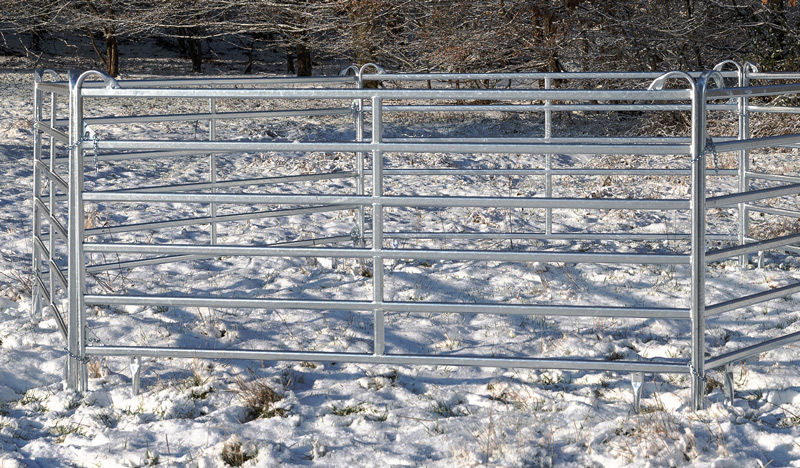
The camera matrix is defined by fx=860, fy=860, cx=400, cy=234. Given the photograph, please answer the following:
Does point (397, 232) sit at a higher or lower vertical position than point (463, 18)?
lower

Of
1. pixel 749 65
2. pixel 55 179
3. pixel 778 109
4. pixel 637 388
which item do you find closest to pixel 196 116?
pixel 55 179

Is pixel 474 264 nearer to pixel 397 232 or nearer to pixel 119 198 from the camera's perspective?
pixel 397 232

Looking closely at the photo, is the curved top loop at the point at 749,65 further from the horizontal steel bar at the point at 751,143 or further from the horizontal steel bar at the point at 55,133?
the horizontal steel bar at the point at 55,133

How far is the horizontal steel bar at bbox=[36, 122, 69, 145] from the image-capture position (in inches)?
189

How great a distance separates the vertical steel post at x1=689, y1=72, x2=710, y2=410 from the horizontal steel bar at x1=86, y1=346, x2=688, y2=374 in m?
0.09

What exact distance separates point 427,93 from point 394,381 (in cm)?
152

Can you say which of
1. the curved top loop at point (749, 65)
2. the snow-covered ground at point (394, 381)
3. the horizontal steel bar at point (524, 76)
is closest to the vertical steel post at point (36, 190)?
the snow-covered ground at point (394, 381)

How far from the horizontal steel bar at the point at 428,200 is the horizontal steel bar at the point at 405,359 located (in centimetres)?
75

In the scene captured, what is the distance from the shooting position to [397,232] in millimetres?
7461

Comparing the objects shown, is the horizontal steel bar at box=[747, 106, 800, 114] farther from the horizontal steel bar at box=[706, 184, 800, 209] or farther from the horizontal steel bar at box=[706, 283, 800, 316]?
the horizontal steel bar at box=[706, 283, 800, 316]

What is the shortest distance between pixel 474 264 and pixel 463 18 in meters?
9.72

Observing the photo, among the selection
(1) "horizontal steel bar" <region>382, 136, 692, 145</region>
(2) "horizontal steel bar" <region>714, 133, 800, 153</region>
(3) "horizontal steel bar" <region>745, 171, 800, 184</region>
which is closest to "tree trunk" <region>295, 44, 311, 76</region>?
(1) "horizontal steel bar" <region>382, 136, 692, 145</region>

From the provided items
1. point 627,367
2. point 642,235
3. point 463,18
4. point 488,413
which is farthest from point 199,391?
point 463,18

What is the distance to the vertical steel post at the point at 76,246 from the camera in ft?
14.3
